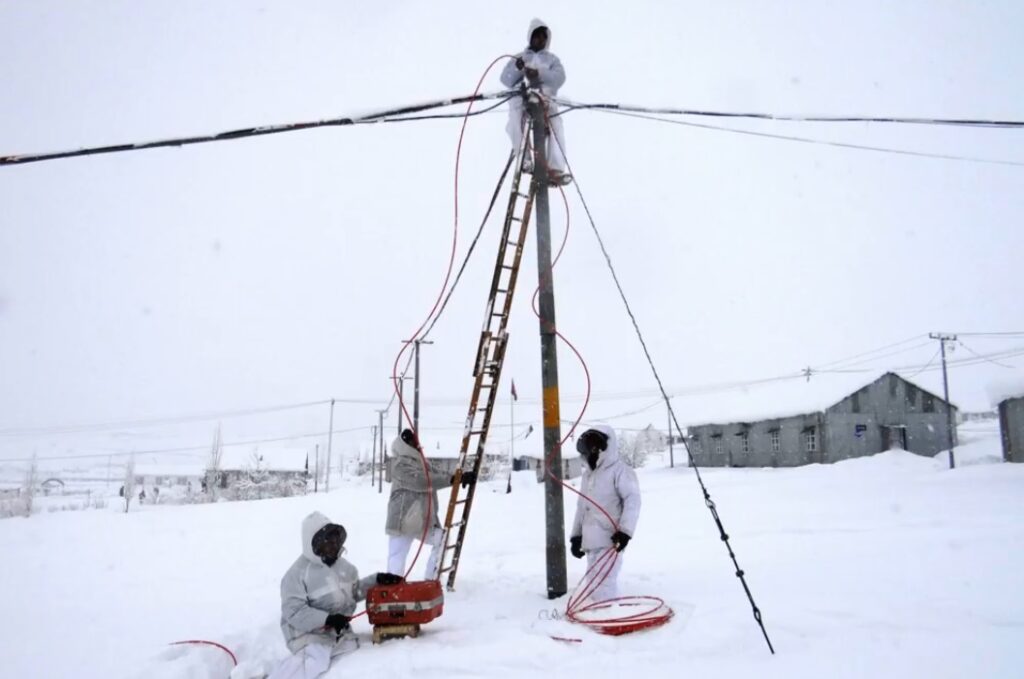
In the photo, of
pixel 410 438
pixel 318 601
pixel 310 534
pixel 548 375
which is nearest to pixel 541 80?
pixel 548 375

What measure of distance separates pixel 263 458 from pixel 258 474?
1214 cm

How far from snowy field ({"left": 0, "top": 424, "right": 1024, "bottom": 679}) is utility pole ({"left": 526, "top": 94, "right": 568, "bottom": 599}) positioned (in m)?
0.58

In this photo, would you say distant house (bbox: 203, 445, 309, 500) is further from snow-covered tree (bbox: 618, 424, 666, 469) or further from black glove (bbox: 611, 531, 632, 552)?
black glove (bbox: 611, 531, 632, 552)

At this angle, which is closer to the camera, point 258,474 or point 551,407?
point 551,407

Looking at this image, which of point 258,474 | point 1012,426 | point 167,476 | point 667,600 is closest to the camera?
point 667,600

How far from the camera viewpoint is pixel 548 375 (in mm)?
7844

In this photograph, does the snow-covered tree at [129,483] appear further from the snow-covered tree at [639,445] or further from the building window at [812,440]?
the building window at [812,440]

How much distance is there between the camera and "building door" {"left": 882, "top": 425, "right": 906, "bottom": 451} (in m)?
40.8

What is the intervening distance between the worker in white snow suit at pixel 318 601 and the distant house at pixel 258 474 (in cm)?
5899

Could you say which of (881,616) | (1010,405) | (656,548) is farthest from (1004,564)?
(1010,405)

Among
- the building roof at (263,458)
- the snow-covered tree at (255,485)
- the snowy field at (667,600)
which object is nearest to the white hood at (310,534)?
the snowy field at (667,600)

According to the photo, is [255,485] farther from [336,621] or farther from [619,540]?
[619,540]

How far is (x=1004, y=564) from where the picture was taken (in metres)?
6.89

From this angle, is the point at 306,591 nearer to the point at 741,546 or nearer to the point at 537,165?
the point at 537,165
